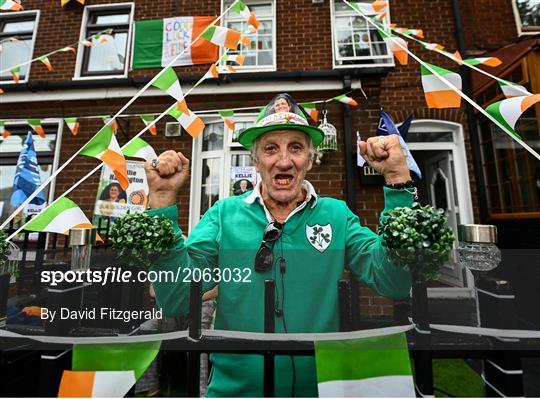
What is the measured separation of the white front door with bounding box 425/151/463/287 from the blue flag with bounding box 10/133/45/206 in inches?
281

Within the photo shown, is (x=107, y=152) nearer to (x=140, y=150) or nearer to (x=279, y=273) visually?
(x=140, y=150)

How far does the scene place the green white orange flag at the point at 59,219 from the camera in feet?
4.25

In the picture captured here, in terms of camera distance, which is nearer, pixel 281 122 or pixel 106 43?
pixel 281 122

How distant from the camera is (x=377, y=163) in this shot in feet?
4.17

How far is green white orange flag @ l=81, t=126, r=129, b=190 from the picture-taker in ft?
4.95

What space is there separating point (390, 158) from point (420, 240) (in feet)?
1.45

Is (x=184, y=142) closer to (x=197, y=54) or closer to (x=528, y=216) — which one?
(x=197, y=54)

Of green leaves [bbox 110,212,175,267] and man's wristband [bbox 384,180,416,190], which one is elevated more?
man's wristband [bbox 384,180,416,190]

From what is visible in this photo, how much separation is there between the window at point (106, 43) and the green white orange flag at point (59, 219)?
537cm

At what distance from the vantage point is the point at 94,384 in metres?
0.95

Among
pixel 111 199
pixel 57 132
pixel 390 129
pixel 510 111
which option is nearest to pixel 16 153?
pixel 57 132

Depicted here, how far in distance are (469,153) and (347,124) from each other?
2.46 m

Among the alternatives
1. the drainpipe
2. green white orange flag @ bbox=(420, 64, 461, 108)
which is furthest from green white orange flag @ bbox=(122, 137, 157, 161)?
the drainpipe

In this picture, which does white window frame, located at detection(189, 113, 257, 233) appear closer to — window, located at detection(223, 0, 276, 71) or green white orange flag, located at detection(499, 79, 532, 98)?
window, located at detection(223, 0, 276, 71)
